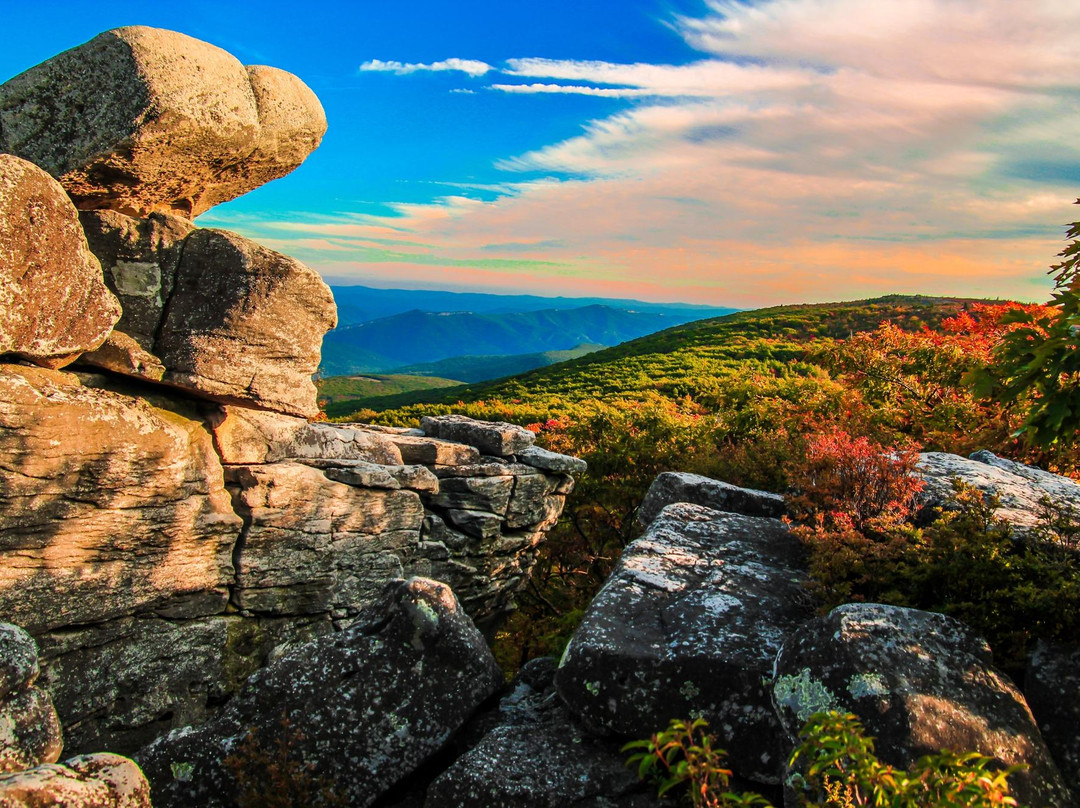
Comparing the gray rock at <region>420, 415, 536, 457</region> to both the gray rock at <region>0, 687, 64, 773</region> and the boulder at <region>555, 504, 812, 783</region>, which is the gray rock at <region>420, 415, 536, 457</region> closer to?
the boulder at <region>555, 504, 812, 783</region>

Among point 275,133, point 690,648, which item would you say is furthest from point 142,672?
point 275,133

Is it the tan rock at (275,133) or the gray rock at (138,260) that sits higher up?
the tan rock at (275,133)

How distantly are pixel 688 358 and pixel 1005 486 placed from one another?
56.5 m

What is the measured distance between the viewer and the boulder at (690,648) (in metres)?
7.66

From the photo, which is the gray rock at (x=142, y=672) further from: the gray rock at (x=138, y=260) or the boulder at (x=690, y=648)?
the boulder at (x=690, y=648)

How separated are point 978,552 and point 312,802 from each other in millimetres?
8719

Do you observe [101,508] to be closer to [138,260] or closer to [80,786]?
[138,260]

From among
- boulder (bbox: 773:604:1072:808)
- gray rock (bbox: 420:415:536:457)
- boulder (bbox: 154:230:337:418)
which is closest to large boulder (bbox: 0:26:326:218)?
boulder (bbox: 154:230:337:418)

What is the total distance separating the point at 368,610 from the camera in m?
10.6

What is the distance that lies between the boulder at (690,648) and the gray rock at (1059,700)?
2454mm

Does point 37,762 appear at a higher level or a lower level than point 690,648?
lower

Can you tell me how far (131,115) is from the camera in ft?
39.6

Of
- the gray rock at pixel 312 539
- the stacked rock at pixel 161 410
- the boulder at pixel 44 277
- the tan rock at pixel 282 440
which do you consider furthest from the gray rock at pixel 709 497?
the boulder at pixel 44 277

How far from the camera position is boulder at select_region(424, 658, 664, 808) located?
774cm
